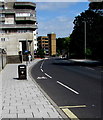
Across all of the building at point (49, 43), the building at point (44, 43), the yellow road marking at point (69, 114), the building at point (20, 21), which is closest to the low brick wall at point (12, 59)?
the building at point (20, 21)

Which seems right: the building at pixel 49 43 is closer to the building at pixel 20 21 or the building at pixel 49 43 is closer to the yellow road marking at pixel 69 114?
the building at pixel 20 21

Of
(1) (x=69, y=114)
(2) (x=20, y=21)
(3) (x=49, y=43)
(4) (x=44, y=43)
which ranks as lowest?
(1) (x=69, y=114)

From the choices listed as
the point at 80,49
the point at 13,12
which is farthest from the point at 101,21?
the point at 13,12

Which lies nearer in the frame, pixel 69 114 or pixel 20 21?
pixel 69 114

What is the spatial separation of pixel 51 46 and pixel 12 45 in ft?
274

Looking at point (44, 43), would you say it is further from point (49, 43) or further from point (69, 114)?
point (69, 114)

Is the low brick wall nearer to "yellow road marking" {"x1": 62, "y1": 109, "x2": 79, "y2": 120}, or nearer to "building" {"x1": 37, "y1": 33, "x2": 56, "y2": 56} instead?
"yellow road marking" {"x1": 62, "y1": 109, "x2": 79, "y2": 120}

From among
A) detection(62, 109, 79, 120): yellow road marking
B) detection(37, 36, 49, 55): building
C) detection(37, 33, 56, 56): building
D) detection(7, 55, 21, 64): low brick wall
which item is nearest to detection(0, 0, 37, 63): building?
detection(7, 55, 21, 64): low brick wall

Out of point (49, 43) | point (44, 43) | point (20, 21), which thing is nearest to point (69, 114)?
point (20, 21)

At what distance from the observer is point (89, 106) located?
761cm

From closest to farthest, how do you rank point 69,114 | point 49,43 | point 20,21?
point 69,114 < point 20,21 < point 49,43

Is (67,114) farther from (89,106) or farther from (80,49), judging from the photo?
(80,49)

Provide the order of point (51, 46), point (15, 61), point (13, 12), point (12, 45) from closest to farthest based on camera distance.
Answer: point (15, 61) → point (12, 45) → point (13, 12) → point (51, 46)

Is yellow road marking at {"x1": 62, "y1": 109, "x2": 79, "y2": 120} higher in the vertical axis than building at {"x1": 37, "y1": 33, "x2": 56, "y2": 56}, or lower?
lower
